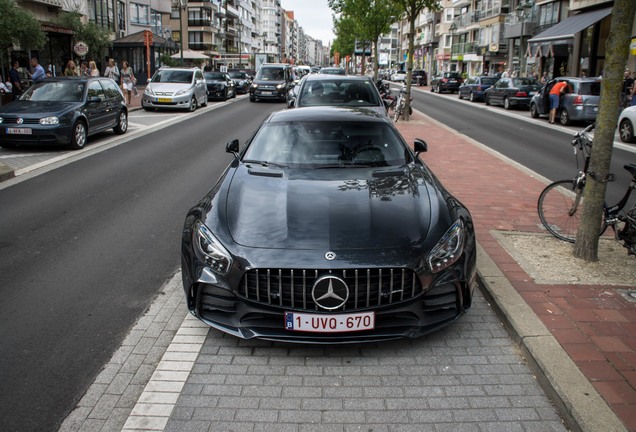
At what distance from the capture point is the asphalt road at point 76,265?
3529mm

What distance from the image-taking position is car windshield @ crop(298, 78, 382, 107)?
12414mm

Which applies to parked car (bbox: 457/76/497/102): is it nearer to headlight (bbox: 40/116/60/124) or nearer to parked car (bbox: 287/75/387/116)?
parked car (bbox: 287/75/387/116)

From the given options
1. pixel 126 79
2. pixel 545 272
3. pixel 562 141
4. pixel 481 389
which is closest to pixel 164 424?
pixel 481 389

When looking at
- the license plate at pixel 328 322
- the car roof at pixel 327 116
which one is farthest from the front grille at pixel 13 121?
the license plate at pixel 328 322

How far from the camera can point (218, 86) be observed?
30.9m

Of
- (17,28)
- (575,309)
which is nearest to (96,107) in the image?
(17,28)

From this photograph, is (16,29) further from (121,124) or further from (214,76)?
(214,76)

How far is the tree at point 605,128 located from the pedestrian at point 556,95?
17.2 metres

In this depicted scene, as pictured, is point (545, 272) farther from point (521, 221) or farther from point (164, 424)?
point (164, 424)

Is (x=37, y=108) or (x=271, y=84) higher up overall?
(x=271, y=84)

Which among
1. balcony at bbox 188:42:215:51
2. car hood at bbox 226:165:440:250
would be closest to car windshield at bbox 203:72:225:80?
car hood at bbox 226:165:440:250

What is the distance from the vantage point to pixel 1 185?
9.52 meters

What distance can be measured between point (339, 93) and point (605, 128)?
8005 millimetres

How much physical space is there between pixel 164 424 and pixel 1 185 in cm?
803
